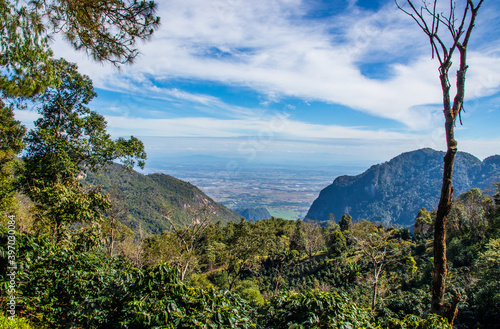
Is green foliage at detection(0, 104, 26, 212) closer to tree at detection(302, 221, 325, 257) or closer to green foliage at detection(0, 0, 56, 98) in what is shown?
green foliage at detection(0, 0, 56, 98)

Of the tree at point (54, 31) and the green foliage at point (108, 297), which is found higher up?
the tree at point (54, 31)

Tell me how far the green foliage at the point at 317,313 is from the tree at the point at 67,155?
6.41 meters

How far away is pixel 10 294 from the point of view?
3363mm

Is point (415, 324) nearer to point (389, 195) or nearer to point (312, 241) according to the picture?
point (312, 241)

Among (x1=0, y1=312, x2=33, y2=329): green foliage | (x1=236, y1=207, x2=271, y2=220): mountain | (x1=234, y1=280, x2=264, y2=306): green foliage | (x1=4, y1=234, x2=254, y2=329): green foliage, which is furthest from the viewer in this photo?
(x1=236, y1=207, x2=271, y2=220): mountain

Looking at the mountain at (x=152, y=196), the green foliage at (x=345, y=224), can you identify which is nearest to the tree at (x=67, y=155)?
the green foliage at (x=345, y=224)

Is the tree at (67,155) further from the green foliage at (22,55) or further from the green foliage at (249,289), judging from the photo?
the green foliage at (249,289)

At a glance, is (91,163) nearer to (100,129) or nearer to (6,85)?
(100,129)

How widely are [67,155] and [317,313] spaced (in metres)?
8.12

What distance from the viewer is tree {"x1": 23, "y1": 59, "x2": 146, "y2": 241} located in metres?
6.93

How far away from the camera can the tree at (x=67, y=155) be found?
22.7ft

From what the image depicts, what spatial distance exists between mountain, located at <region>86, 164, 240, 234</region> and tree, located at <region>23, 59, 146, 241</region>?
60.1 m

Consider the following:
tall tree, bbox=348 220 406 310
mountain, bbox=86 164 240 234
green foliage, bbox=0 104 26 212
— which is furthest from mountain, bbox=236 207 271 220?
green foliage, bbox=0 104 26 212

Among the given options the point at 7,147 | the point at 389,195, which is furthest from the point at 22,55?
the point at 389,195
